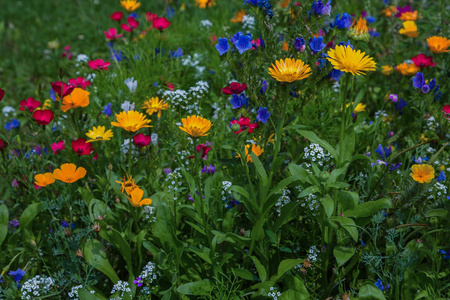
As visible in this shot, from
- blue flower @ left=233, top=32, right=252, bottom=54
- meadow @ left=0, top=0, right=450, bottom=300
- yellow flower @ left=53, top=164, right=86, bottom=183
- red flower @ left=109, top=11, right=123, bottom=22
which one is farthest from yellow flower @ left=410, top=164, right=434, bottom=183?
red flower @ left=109, top=11, right=123, bottom=22

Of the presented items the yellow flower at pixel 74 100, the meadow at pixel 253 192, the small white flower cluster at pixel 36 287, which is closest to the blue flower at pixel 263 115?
the meadow at pixel 253 192

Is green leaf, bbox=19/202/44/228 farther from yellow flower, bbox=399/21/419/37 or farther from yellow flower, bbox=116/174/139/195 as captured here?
yellow flower, bbox=399/21/419/37

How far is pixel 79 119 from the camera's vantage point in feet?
7.77

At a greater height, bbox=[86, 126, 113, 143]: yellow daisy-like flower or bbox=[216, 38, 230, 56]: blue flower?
bbox=[216, 38, 230, 56]: blue flower

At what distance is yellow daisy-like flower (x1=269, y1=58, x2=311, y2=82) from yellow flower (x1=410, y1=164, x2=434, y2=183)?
2.03 ft

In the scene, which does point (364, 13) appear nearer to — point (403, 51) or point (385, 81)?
point (403, 51)

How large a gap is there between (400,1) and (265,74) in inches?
85.4

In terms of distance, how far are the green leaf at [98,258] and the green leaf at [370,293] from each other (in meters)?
1.04

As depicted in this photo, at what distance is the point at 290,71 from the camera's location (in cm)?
175

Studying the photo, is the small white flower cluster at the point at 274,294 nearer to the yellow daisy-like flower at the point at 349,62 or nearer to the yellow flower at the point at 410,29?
the yellow daisy-like flower at the point at 349,62

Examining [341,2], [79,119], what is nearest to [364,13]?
[341,2]

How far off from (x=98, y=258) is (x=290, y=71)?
1.15 meters

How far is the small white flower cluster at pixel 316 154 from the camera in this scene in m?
1.99

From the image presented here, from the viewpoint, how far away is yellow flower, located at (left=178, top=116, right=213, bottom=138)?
1.60 metres
